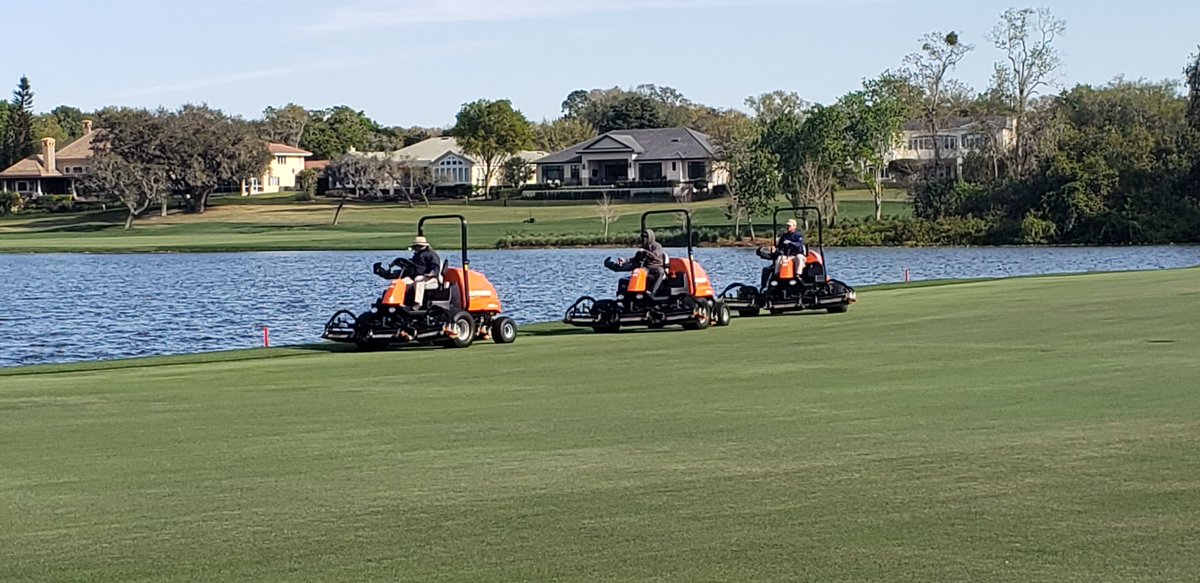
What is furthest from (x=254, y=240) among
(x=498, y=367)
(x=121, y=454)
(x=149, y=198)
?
(x=121, y=454)

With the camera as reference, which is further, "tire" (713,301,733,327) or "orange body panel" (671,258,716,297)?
"tire" (713,301,733,327)

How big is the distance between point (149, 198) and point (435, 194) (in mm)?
31000

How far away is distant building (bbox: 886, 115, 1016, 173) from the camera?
10656 centimetres

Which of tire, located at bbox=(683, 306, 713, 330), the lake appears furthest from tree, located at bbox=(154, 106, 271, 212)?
tire, located at bbox=(683, 306, 713, 330)

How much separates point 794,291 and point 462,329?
27.0ft

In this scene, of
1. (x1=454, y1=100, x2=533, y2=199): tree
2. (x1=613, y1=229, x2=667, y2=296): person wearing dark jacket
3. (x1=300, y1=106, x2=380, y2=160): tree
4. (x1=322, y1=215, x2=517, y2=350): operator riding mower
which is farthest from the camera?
(x1=300, y1=106, x2=380, y2=160): tree

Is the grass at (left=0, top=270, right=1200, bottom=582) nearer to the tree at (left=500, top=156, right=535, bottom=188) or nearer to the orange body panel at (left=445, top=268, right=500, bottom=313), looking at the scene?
the orange body panel at (left=445, top=268, right=500, bottom=313)

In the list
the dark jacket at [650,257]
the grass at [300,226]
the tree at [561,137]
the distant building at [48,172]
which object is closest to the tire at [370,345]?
the dark jacket at [650,257]

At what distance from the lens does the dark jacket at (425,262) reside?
23914mm

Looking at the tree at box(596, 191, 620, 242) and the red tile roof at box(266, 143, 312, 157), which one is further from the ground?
the red tile roof at box(266, 143, 312, 157)

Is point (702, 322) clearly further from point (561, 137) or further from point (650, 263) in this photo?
point (561, 137)

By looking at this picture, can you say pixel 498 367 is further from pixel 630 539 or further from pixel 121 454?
pixel 630 539

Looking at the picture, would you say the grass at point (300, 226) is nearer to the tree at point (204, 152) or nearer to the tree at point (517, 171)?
the tree at point (204, 152)

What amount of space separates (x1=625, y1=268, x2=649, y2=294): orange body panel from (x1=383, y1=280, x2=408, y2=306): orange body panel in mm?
4290
